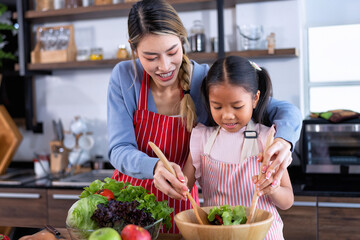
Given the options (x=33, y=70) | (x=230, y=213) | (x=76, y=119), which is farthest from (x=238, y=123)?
(x=33, y=70)

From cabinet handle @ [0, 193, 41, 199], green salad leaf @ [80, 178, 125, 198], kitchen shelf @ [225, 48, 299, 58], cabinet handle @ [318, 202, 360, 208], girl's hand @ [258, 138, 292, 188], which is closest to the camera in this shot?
girl's hand @ [258, 138, 292, 188]

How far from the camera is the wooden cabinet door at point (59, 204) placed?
2865 mm

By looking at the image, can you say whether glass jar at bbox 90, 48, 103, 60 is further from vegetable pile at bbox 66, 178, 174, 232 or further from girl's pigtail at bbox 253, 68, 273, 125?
vegetable pile at bbox 66, 178, 174, 232

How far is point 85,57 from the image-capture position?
3.29 metres

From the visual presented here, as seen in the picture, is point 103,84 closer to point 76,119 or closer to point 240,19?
point 76,119

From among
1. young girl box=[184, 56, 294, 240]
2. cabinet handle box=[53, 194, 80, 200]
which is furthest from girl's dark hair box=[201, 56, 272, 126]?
cabinet handle box=[53, 194, 80, 200]

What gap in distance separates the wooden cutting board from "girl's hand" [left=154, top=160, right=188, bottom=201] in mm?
2305

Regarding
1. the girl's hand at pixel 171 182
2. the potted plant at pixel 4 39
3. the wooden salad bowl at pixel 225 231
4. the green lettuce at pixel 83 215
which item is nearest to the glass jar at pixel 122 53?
the potted plant at pixel 4 39

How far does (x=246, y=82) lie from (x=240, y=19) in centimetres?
168

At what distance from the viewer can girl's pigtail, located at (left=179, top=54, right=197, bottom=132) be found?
168cm

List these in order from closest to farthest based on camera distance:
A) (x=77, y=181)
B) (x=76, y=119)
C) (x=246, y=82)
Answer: (x=246, y=82) → (x=77, y=181) → (x=76, y=119)

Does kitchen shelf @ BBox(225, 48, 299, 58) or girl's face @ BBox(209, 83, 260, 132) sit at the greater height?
kitchen shelf @ BBox(225, 48, 299, 58)

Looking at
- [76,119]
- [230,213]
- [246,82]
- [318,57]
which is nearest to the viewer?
[230,213]

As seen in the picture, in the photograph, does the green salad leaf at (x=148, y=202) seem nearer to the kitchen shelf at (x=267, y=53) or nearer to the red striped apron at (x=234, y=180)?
the red striped apron at (x=234, y=180)
